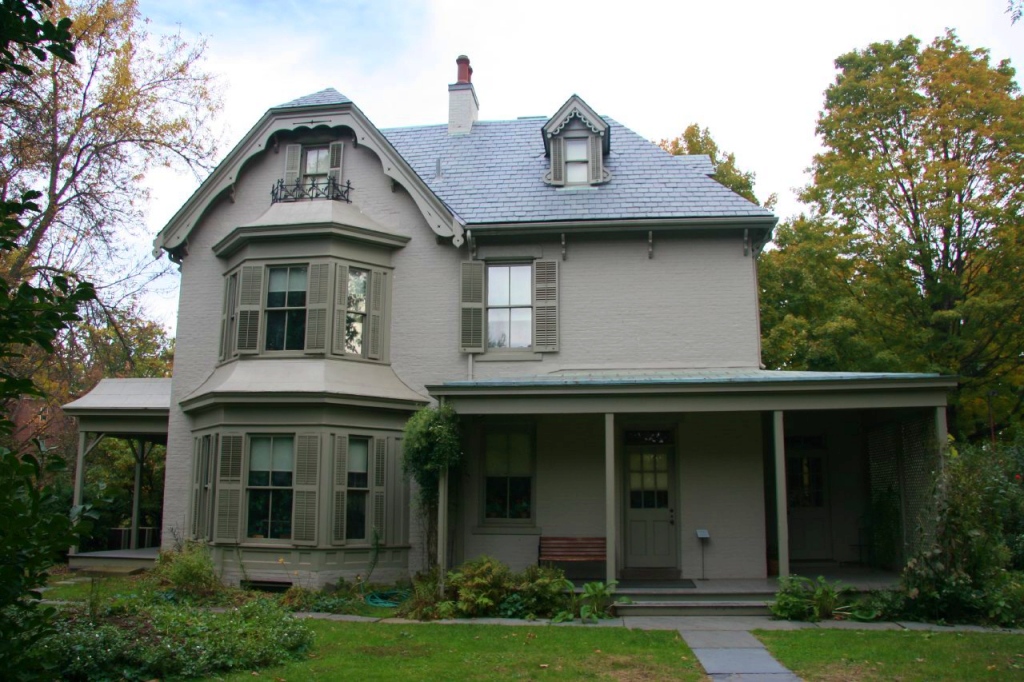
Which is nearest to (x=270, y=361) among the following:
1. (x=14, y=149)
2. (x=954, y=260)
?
(x=14, y=149)

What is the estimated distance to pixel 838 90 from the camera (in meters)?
24.3

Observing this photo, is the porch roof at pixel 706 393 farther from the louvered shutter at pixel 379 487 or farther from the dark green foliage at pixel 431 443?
the louvered shutter at pixel 379 487

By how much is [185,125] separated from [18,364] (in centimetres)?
837

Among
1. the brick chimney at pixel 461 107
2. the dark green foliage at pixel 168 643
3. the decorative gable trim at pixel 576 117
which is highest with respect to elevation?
the brick chimney at pixel 461 107

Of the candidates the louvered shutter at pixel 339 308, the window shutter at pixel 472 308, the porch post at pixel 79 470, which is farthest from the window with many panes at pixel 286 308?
the porch post at pixel 79 470

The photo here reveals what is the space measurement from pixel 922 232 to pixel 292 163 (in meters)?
16.2

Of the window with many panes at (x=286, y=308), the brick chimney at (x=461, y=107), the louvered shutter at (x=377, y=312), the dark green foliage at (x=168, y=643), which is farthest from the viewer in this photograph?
the brick chimney at (x=461, y=107)

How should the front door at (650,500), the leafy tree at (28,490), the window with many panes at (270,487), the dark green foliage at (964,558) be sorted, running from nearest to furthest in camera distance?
the leafy tree at (28,490)
the dark green foliage at (964,558)
the window with many panes at (270,487)
the front door at (650,500)

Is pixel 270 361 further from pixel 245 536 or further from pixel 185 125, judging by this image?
pixel 185 125

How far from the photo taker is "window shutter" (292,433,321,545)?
13992 millimetres

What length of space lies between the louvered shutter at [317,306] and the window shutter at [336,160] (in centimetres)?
213

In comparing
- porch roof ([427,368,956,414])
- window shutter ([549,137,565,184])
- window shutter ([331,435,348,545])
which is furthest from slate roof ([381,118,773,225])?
window shutter ([331,435,348,545])

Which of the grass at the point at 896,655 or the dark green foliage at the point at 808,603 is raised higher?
the dark green foliage at the point at 808,603

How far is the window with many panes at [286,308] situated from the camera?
1523 centimetres
